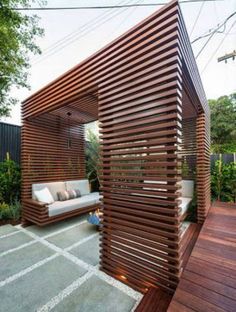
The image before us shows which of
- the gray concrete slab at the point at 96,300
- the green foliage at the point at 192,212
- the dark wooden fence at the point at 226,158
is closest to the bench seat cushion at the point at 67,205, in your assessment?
the gray concrete slab at the point at 96,300

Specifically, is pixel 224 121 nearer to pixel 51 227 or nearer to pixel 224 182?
pixel 224 182

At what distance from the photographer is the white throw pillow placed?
13.6ft

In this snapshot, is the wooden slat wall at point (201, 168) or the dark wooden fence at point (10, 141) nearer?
the wooden slat wall at point (201, 168)

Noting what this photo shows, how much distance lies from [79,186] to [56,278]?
11.3 feet

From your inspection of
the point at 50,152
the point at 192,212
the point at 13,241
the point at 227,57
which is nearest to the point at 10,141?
the point at 50,152

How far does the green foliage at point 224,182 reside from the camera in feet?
16.3

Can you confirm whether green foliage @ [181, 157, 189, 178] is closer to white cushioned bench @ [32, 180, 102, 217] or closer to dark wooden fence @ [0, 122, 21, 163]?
white cushioned bench @ [32, 180, 102, 217]

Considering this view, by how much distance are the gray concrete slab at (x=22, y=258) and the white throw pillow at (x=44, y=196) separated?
125 cm

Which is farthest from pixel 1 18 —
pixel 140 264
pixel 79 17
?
pixel 140 264

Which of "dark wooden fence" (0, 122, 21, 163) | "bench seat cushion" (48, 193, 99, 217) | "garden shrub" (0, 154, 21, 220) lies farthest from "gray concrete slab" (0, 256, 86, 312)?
"dark wooden fence" (0, 122, 21, 163)

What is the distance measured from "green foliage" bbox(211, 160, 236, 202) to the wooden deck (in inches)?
88.1

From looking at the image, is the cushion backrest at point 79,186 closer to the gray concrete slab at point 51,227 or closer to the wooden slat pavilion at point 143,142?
the gray concrete slab at point 51,227

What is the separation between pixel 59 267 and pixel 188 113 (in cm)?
458

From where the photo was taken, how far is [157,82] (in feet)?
5.95
